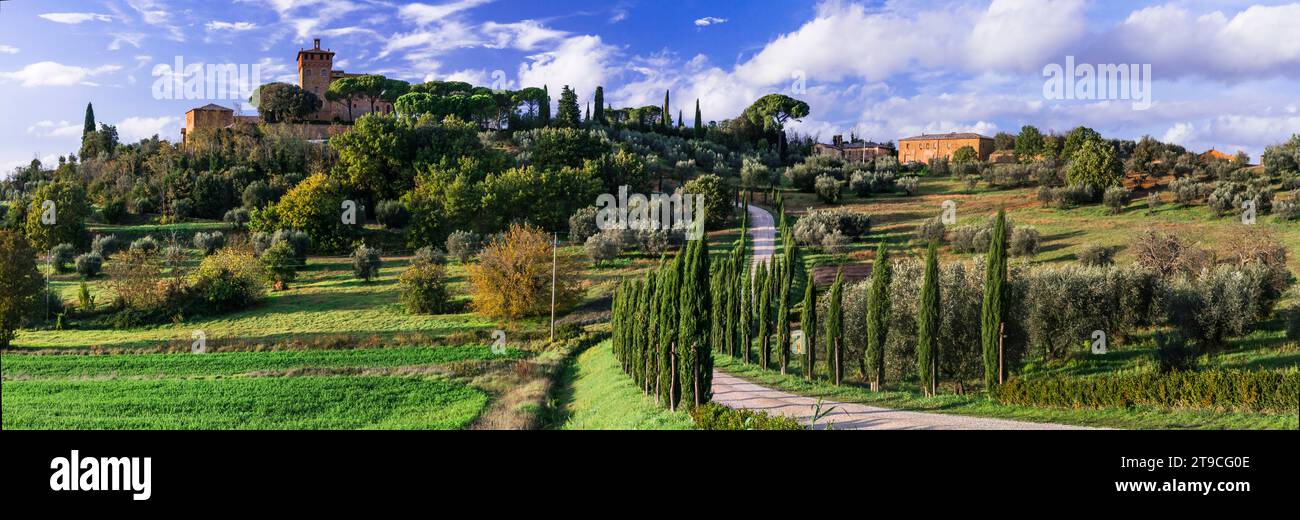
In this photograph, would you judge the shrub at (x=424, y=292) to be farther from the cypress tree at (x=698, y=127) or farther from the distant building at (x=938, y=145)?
the distant building at (x=938, y=145)

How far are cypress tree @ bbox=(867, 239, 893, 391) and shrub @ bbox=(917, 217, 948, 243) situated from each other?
64.3 feet

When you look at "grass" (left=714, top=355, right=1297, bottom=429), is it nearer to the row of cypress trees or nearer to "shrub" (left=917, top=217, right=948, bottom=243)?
the row of cypress trees

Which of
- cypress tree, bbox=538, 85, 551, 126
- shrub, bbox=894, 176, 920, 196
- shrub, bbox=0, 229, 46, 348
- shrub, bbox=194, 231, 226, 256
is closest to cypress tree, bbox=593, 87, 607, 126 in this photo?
cypress tree, bbox=538, 85, 551, 126

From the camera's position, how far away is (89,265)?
3381cm

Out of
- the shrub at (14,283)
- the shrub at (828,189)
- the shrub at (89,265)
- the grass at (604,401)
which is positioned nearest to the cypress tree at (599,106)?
the shrub at (828,189)

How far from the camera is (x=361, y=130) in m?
51.4

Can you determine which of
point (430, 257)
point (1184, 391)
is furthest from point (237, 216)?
point (1184, 391)

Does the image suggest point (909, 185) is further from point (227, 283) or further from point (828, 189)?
point (227, 283)

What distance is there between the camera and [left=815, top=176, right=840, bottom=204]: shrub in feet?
170

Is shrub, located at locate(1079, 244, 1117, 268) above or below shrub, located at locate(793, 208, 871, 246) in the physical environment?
below

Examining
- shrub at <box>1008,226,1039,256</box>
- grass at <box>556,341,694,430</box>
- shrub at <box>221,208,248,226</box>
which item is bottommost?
grass at <box>556,341,694,430</box>
